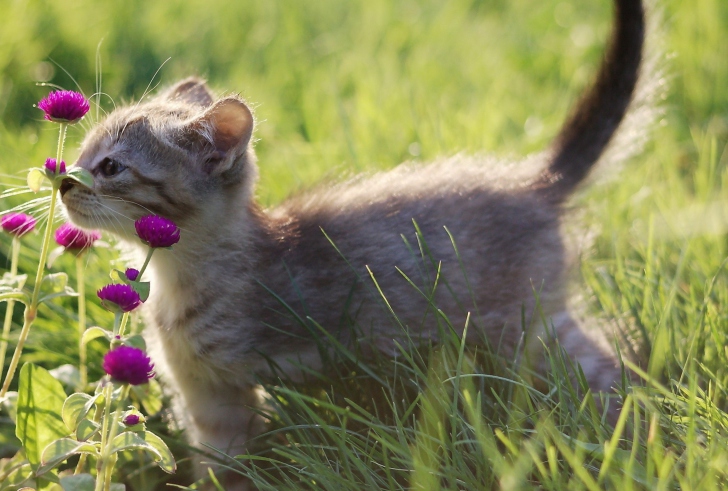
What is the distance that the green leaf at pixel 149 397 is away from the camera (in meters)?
2.07

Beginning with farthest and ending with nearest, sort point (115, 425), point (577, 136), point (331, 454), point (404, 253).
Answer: point (577, 136)
point (404, 253)
point (331, 454)
point (115, 425)

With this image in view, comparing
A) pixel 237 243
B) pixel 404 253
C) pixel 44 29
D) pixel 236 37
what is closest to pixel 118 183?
pixel 237 243

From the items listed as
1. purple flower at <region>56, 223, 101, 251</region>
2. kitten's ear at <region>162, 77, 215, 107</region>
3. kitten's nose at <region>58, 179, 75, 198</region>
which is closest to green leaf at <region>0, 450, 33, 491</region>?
purple flower at <region>56, 223, 101, 251</region>

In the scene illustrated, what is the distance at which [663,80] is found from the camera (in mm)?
2547

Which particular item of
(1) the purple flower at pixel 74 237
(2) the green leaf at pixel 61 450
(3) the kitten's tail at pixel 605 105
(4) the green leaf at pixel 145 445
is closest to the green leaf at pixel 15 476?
(2) the green leaf at pixel 61 450

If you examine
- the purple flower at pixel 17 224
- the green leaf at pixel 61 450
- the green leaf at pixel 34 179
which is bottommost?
the green leaf at pixel 61 450

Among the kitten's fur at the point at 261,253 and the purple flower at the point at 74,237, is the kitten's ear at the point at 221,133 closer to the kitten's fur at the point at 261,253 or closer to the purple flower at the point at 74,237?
the kitten's fur at the point at 261,253

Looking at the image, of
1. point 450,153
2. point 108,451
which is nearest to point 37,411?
point 108,451

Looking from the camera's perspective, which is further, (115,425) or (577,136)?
(577,136)

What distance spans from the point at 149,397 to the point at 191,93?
98cm

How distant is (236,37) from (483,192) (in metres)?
2.70

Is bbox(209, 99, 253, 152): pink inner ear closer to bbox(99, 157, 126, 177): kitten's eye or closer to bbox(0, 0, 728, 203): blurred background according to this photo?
bbox(99, 157, 126, 177): kitten's eye

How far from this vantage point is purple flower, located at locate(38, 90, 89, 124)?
156 cm

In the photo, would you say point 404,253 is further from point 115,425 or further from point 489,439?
point 115,425
